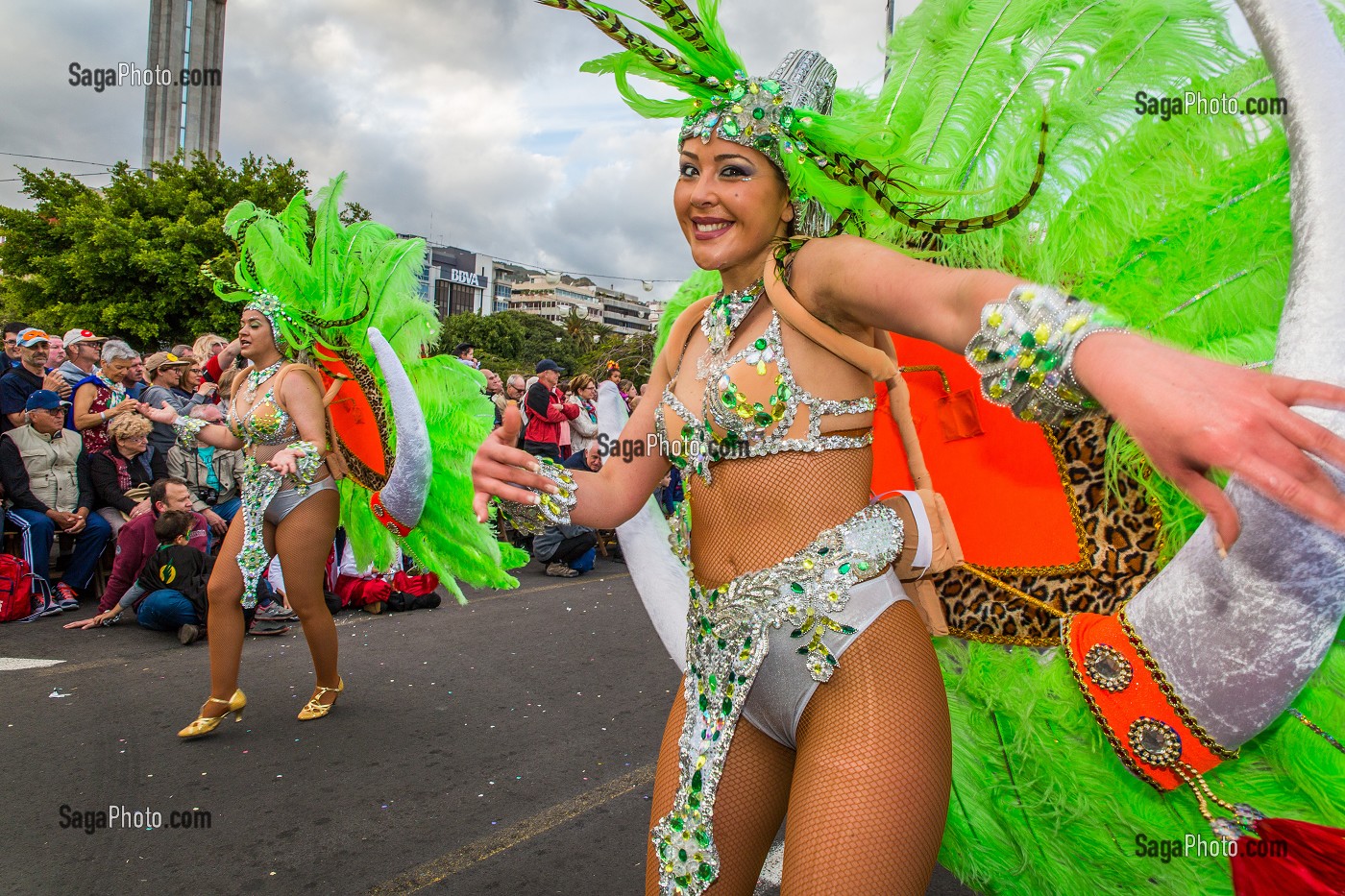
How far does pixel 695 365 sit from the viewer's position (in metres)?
1.84

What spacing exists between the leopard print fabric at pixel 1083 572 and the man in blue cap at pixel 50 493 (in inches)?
277

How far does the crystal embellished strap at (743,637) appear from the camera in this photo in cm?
159

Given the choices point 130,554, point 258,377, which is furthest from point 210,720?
point 130,554

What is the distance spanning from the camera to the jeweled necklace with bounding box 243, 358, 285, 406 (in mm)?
4492

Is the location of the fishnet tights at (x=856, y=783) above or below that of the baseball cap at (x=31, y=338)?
below

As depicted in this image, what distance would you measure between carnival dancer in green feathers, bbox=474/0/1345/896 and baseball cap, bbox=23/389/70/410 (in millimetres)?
6465

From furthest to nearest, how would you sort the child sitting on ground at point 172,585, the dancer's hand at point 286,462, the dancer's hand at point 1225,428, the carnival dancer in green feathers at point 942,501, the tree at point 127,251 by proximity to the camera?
1. the tree at point 127,251
2. the child sitting on ground at point 172,585
3. the dancer's hand at point 286,462
4. the carnival dancer in green feathers at point 942,501
5. the dancer's hand at point 1225,428

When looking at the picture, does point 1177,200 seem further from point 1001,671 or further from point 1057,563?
point 1001,671

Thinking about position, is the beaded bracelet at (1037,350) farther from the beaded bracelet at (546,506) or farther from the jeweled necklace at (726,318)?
the beaded bracelet at (546,506)

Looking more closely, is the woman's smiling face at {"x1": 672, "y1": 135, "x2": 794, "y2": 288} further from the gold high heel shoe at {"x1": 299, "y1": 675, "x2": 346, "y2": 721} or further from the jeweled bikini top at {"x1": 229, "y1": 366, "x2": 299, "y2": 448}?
the gold high heel shoe at {"x1": 299, "y1": 675, "x2": 346, "y2": 721}

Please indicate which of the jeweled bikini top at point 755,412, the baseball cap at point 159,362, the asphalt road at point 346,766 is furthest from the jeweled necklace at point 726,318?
the baseball cap at point 159,362
